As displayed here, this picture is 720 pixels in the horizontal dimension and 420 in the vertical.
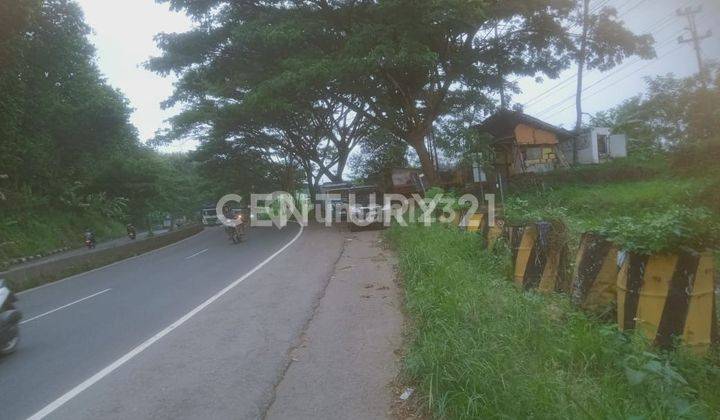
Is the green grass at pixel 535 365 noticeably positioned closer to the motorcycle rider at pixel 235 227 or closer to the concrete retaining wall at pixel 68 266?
the concrete retaining wall at pixel 68 266

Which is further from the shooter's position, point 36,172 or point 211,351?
point 36,172

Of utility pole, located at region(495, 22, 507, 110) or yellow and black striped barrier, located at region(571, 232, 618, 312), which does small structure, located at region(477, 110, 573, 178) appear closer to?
utility pole, located at region(495, 22, 507, 110)

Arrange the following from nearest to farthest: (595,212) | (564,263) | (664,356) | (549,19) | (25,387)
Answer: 1. (664,356)
2. (25,387)
3. (564,263)
4. (595,212)
5. (549,19)

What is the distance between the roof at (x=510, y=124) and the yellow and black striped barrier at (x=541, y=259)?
23.2 metres

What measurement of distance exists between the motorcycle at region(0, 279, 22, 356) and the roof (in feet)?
85.8

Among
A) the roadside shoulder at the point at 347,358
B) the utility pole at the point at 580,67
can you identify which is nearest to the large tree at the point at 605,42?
the utility pole at the point at 580,67

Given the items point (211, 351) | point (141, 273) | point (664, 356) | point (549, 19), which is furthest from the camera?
point (549, 19)

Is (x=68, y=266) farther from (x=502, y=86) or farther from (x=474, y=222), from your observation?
(x=502, y=86)

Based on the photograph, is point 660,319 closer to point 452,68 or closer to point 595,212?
point 595,212

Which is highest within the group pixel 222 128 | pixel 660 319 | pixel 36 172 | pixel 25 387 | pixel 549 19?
pixel 549 19

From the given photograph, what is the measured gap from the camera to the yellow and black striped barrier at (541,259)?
7324mm

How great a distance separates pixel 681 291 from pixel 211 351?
5.11 metres

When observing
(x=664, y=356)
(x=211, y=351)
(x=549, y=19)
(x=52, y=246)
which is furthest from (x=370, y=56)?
(x=52, y=246)

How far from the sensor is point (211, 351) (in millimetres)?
6422
